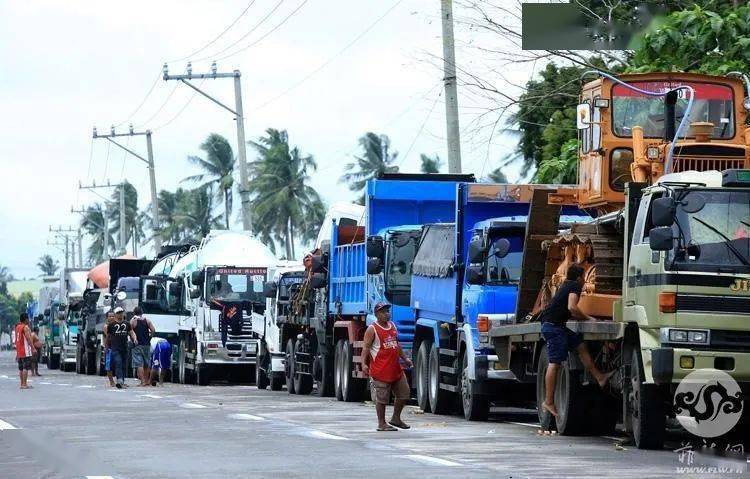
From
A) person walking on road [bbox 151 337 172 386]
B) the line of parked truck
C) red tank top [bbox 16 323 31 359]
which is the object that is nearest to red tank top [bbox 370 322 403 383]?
the line of parked truck

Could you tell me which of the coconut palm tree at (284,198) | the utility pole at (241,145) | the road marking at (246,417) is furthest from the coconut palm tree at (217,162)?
the road marking at (246,417)

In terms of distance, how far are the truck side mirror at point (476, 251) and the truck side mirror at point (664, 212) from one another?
256 inches

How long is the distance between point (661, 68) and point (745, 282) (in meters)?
8.57

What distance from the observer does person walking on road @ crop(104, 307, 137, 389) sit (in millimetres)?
40844

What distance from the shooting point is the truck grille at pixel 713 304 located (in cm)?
1709

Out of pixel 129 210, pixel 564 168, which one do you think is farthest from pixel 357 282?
pixel 129 210

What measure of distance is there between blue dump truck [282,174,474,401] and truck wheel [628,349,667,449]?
9.76 metres

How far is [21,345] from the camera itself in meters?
42.2

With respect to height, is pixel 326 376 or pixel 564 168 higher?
pixel 564 168

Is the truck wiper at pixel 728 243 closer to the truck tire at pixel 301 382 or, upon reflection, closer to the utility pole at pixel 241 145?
the truck tire at pixel 301 382

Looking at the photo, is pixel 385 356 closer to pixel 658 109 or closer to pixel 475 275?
pixel 475 275

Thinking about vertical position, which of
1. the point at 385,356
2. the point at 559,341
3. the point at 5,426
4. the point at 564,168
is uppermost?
the point at 564,168

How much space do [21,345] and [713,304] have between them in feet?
91.3

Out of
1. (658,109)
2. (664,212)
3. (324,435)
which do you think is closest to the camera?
(664,212)
